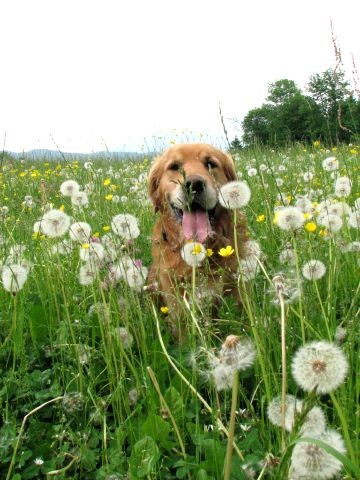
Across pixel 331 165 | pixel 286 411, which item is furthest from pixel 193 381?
pixel 331 165

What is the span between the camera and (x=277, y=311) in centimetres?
218

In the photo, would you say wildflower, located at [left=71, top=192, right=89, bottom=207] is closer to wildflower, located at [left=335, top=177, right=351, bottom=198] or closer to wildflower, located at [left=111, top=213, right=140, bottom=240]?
wildflower, located at [left=111, top=213, right=140, bottom=240]

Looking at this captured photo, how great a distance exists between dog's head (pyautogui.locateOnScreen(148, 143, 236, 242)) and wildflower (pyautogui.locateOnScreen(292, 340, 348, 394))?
9.08 feet

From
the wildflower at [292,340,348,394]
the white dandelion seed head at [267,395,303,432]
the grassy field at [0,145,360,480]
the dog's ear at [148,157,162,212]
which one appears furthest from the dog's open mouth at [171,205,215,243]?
the wildflower at [292,340,348,394]

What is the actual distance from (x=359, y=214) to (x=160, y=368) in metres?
1.51

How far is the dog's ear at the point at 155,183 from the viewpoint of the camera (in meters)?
4.93

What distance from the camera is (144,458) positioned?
161cm

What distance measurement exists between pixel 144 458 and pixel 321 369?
80 centimetres

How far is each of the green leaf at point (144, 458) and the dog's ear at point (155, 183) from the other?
3.35 meters

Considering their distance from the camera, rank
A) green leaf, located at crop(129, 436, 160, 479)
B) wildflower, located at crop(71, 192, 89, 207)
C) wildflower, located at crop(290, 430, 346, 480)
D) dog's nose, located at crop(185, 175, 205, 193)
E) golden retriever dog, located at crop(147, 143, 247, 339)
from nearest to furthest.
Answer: wildflower, located at crop(290, 430, 346, 480), green leaf, located at crop(129, 436, 160, 479), wildflower, located at crop(71, 192, 89, 207), golden retriever dog, located at crop(147, 143, 247, 339), dog's nose, located at crop(185, 175, 205, 193)

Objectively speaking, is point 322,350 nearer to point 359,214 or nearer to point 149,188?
point 359,214

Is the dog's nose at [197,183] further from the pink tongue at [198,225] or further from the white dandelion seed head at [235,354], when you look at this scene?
the white dandelion seed head at [235,354]

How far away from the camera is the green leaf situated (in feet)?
4.96

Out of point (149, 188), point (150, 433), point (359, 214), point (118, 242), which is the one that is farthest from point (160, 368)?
point (149, 188)
